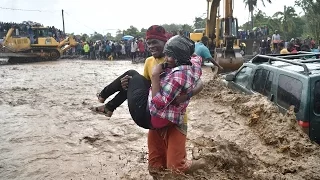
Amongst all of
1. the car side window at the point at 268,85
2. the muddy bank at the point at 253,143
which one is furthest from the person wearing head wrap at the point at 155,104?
the car side window at the point at 268,85

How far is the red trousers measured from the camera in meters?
2.67

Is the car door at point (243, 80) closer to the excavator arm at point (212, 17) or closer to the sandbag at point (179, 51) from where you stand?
the sandbag at point (179, 51)

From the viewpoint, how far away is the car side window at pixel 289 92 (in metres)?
3.98

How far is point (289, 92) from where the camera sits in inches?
165

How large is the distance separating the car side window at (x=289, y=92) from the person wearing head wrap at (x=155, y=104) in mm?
1724

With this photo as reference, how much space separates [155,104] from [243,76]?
3.95 m

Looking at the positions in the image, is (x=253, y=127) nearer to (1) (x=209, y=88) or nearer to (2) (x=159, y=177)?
(2) (x=159, y=177)

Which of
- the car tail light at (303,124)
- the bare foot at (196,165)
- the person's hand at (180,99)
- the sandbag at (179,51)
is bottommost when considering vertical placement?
the bare foot at (196,165)

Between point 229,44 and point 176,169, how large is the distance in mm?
9603

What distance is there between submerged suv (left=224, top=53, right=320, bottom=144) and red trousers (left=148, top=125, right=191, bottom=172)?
185cm

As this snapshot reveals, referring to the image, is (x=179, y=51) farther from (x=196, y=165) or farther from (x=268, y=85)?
(x=268, y=85)

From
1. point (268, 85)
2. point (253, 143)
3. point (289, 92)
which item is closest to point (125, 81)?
point (289, 92)

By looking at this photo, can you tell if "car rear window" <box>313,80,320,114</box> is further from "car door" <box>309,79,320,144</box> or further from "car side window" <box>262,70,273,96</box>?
"car side window" <box>262,70,273,96</box>

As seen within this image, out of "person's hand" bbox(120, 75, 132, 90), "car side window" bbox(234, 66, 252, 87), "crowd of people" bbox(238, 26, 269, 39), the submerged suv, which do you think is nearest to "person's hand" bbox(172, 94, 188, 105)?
"person's hand" bbox(120, 75, 132, 90)
